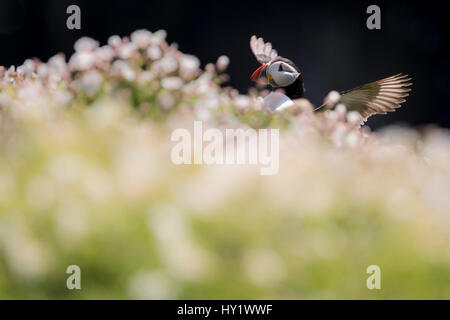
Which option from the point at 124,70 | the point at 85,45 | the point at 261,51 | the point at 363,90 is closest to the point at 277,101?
the point at 363,90

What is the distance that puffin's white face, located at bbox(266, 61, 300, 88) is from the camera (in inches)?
155

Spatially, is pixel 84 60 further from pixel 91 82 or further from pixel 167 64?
pixel 167 64

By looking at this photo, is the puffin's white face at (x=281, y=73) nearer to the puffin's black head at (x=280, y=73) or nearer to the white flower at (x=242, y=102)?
the puffin's black head at (x=280, y=73)

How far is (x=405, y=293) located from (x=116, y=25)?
560 centimetres

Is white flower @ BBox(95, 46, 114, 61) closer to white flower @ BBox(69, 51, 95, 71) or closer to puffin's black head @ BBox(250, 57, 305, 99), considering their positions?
white flower @ BBox(69, 51, 95, 71)

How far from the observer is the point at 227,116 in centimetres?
252

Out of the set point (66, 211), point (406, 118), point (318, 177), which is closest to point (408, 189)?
point (318, 177)

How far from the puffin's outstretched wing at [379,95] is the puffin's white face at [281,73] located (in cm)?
42

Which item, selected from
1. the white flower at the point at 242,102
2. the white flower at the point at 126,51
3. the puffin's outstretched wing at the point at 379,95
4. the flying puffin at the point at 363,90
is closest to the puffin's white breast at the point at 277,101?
the flying puffin at the point at 363,90

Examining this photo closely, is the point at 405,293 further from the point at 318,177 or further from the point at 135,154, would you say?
the point at 135,154

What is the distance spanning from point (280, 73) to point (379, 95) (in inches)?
30.8

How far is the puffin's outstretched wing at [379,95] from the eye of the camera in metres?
3.90

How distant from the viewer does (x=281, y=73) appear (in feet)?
12.9

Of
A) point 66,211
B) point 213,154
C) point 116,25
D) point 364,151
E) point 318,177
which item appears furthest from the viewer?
point 116,25
